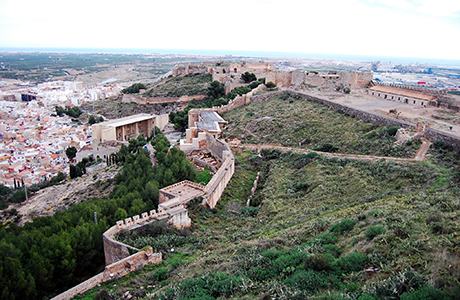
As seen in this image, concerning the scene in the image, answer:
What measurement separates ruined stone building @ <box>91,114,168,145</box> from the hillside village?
0.10 m

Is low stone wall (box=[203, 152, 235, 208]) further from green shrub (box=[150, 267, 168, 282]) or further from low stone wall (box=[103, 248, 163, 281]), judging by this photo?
green shrub (box=[150, 267, 168, 282])

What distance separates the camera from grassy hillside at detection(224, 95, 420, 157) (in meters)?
16.5

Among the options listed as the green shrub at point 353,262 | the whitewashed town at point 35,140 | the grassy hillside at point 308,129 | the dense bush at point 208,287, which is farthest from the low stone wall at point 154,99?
the green shrub at point 353,262

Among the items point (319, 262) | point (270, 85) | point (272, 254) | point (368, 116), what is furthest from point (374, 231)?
point (270, 85)

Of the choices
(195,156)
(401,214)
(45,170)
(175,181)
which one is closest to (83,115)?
(45,170)

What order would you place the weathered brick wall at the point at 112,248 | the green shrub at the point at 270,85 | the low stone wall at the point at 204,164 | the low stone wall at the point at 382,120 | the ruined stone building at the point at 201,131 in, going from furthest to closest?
the green shrub at the point at 270,85 → the ruined stone building at the point at 201,131 → the low stone wall at the point at 204,164 → the low stone wall at the point at 382,120 → the weathered brick wall at the point at 112,248

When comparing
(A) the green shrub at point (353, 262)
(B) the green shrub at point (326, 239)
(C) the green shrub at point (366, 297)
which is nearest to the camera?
(C) the green shrub at point (366, 297)

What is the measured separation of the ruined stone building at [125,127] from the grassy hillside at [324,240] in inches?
810

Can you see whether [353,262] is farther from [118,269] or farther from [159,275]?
[118,269]

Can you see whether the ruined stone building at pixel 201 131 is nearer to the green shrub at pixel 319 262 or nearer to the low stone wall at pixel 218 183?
the low stone wall at pixel 218 183

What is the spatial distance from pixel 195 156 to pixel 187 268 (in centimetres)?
1281

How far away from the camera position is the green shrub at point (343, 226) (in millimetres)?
8820

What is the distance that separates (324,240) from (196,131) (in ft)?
55.3

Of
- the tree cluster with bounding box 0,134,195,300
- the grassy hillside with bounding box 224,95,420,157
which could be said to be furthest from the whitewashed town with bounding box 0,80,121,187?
the tree cluster with bounding box 0,134,195,300
